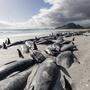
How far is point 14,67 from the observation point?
9.01 m

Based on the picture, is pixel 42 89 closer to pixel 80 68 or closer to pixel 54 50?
pixel 80 68

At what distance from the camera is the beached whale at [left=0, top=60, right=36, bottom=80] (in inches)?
324

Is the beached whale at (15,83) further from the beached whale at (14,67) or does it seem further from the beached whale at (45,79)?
the beached whale at (14,67)

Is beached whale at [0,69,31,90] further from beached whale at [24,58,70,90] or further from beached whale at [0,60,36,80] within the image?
beached whale at [0,60,36,80]

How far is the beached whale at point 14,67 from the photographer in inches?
324

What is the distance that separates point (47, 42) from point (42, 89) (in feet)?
43.5

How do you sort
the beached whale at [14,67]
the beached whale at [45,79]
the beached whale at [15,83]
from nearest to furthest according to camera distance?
the beached whale at [45,79] < the beached whale at [15,83] < the beached whale at [14,67]

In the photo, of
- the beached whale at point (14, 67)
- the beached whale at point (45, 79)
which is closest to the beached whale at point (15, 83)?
the beached whale at point (45, 79)

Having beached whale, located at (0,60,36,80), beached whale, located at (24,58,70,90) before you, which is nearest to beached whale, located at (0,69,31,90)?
beached whale, located at (24,58,70,90)

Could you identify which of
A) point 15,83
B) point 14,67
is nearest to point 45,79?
point 15,83

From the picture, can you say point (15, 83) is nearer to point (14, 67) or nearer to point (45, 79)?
point (45, 79)

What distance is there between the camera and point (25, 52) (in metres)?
14.6

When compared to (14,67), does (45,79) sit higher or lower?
higher

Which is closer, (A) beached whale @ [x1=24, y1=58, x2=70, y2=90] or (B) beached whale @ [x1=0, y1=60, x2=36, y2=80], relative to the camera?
(A) beached whale @ [x1=24, y1=58, x2=70, y2=90]
